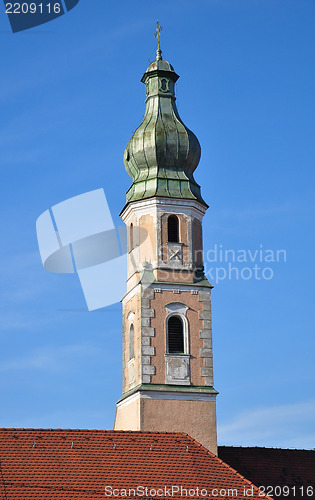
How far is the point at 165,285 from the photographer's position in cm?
3278

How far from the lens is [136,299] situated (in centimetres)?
3300

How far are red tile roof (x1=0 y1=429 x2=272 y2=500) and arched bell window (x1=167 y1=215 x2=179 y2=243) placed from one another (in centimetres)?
741

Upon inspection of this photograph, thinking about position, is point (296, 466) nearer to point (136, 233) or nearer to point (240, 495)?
point (240, 495)

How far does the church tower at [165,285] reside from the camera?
31391mm

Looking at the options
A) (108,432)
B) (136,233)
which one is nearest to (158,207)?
(136,233)

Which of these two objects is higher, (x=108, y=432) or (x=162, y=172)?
(x=162, y=172)

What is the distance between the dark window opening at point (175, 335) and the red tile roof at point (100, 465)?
3.70 meters

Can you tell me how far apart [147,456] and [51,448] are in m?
2.82

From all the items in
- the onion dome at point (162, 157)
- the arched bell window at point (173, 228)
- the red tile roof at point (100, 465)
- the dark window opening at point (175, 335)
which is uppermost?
the onion dome at point (162, 157)

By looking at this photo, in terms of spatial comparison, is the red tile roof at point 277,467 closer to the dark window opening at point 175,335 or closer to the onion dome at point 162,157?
the dark window opening at point 175,335

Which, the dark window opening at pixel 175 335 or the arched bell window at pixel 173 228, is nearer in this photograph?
the dark window opening at pixel 175 335

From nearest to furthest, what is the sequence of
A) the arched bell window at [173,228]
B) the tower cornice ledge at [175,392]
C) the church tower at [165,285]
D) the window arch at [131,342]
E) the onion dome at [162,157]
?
the tower cornice ledge at [175,392] → the church tower at [165,285] → the window arch at [131,342] → the arched bell window at [173,228] → the onion dome at [162,157]

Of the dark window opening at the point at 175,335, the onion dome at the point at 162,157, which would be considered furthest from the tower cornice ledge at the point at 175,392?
the onion dome at the point at 162,157

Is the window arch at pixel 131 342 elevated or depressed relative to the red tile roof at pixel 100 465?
elevated
